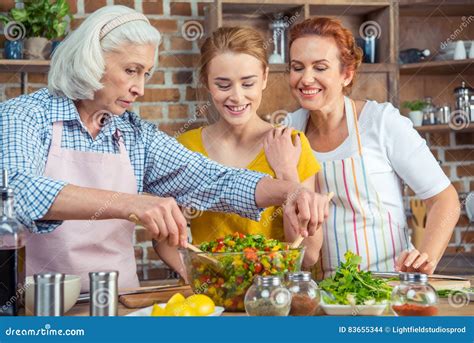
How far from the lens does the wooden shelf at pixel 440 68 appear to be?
144 inches

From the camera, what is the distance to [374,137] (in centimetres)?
225

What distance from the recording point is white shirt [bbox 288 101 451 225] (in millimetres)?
2217

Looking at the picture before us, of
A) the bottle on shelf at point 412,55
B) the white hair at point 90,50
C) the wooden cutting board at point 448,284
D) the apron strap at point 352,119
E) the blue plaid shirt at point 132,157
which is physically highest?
the bottle on shelf at point 412,55

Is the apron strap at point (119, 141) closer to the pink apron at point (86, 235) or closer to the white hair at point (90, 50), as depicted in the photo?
the pink apron at point (86, 235)

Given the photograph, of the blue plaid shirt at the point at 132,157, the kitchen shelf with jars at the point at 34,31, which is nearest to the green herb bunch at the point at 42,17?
the kitchen shelf with jars at the point at 34,31

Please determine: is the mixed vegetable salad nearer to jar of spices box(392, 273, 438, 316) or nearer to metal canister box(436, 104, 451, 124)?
jar of spices box(392, 273, 438, 316)

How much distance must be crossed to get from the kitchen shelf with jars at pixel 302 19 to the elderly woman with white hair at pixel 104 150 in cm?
161

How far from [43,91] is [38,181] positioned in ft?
1.49

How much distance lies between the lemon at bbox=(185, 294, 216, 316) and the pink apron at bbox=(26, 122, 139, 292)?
528 millimetres

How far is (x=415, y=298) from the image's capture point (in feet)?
4.12

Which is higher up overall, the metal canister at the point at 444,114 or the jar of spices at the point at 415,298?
the metal canister at the point at 444,114

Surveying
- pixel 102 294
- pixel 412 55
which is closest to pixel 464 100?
pixel 412 55

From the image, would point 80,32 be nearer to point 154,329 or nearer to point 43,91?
point 43,91

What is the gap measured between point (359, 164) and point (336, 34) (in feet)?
1.35
